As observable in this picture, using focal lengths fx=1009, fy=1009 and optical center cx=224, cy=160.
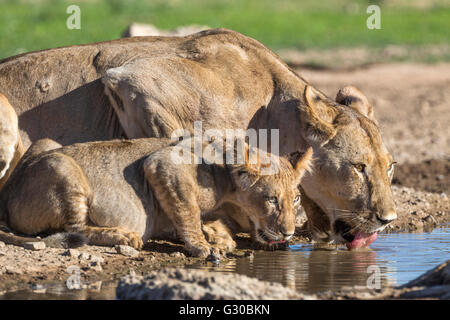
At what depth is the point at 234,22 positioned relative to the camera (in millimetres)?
30625

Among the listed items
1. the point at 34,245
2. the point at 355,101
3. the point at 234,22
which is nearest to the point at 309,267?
the point at 355,101

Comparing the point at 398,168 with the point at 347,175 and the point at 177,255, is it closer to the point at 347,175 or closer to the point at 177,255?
the point at 347,175

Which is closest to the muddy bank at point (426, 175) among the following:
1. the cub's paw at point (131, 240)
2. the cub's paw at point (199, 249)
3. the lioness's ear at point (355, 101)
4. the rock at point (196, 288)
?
the lioness's ear at point (355, 101)

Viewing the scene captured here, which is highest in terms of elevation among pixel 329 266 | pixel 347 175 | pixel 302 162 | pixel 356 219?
pixel 302 162

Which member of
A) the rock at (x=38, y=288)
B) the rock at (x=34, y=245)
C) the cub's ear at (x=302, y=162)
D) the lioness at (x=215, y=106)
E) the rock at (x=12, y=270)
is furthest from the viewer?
the lioness at (x=215, y=106)

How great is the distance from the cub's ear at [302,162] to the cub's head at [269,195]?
0.48ft

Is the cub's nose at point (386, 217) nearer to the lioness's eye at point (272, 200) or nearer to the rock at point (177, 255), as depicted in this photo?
the lioness's eye at point (272, 200)

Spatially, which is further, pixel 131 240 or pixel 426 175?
pixel 426 175

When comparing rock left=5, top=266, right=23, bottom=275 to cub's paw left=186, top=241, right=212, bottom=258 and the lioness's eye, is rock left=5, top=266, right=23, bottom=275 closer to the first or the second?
cub's paw left=186, top=241, right=212, bottom=258

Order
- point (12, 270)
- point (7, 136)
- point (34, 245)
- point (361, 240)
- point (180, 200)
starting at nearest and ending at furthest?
point (12, 270) → point (34, 245) → point (180, 200) → point (7, 136) → point (361, 240)

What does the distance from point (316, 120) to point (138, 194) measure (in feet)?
5.92

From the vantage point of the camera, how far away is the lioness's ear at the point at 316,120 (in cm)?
936
